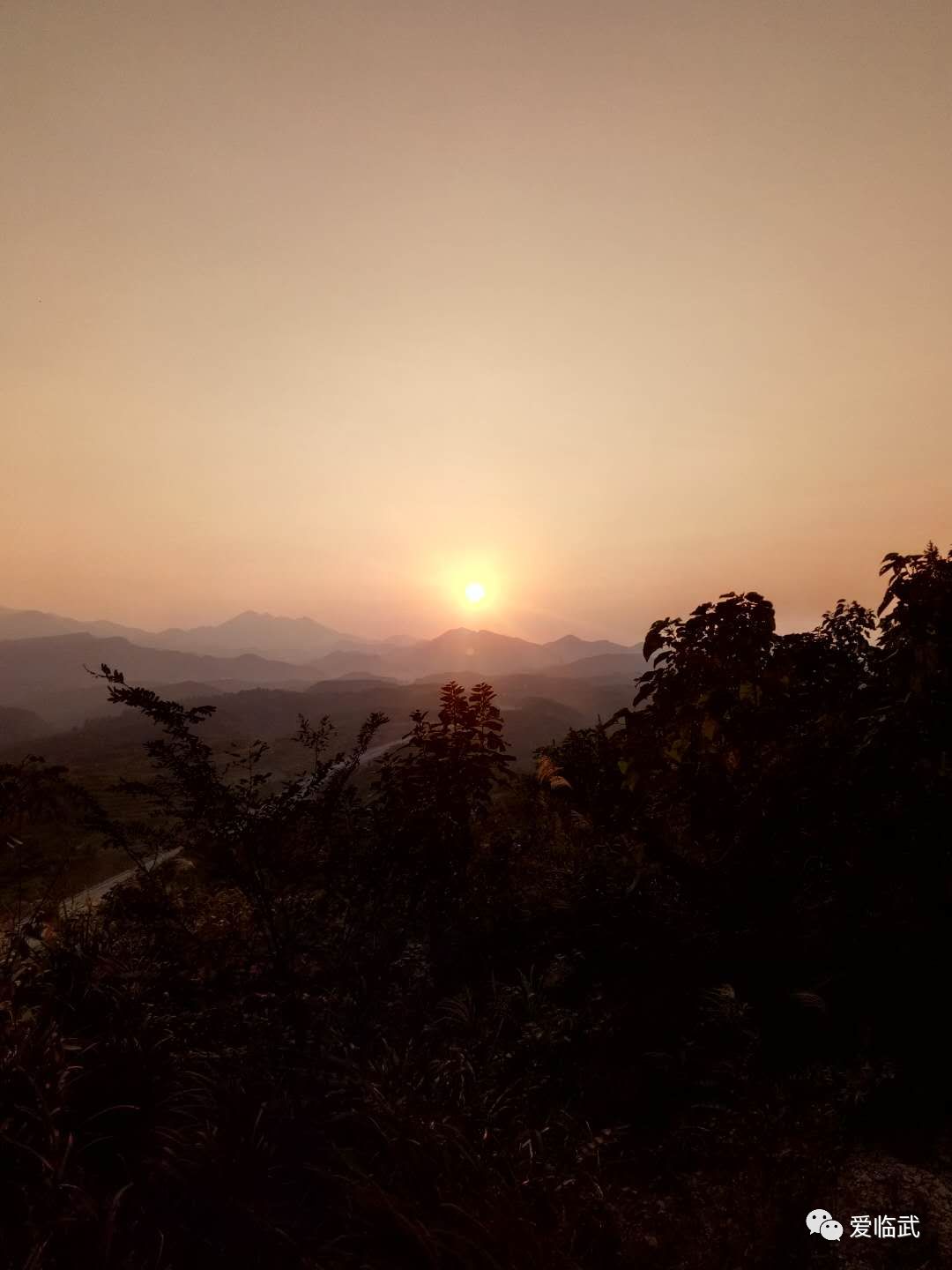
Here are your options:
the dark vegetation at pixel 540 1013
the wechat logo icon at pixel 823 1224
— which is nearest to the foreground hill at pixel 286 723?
the dark vegetation at pixel 540 1013

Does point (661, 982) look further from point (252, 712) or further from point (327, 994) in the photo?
point (252, 712)

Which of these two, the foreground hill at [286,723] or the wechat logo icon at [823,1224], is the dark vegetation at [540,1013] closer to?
the wechat logo icon at [823,1224]

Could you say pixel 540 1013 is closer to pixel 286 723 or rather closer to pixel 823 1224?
pixel 823 1224

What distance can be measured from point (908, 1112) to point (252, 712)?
133 m

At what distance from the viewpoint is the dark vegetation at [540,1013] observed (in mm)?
3152

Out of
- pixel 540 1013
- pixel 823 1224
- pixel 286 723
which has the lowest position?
pixel 286 723

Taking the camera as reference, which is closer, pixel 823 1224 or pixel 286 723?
pixel 823 1224

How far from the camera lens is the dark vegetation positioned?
3152 mm

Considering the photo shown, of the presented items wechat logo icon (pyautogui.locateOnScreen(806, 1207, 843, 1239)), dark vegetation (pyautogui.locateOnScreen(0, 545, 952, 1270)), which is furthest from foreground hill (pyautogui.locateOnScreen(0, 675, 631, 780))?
wechat logo icon (pyautogui.locateOnScreen(806, 1207, 843, 1239))

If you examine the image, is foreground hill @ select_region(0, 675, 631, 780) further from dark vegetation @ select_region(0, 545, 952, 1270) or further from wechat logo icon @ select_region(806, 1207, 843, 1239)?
wechat logo icon @ select_region(806, 1207, 843, 1239)

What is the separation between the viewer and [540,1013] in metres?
5.03

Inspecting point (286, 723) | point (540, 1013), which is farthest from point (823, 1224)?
point (286, 723)

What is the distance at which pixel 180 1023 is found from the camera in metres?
5.00

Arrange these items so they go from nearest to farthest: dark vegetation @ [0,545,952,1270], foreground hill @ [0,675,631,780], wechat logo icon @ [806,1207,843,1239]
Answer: wechat logo icon @ [806,1207,843,1239], dark vegetation @ [0,545,952,1270], foreground hill @ [0,675,631,780]
